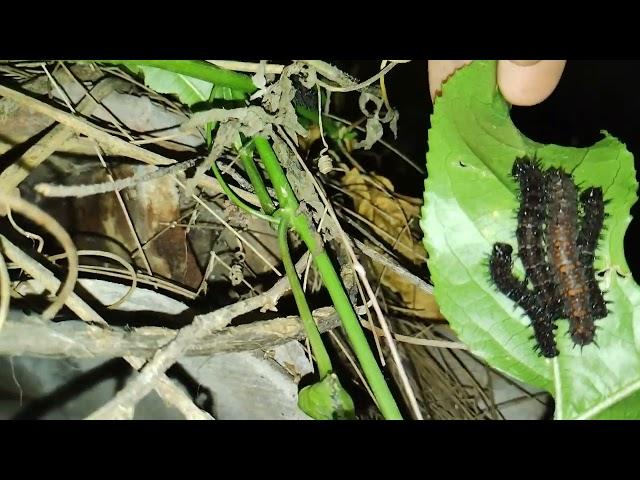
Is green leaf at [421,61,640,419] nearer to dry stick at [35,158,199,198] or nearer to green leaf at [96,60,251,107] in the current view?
green leaf at [96,60,251,107]

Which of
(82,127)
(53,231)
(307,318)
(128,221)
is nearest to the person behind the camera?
(53,231)

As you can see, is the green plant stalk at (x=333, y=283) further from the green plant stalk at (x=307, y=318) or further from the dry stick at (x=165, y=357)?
the dry stick at (x=165, y=357)

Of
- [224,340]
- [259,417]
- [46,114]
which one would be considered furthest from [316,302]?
[46,114]

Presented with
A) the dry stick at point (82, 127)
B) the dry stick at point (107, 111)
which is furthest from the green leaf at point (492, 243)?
the dry stick at point (107, 111)

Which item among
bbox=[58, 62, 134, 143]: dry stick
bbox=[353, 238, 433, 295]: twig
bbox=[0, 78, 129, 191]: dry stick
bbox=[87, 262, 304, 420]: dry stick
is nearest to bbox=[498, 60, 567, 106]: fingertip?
bbox=[353, 238, 433, 295]: twig

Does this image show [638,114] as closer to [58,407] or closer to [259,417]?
[259,417]

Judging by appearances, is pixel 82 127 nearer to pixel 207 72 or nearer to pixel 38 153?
pixel 38 153

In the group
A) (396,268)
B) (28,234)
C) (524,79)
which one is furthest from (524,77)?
(28,234)
